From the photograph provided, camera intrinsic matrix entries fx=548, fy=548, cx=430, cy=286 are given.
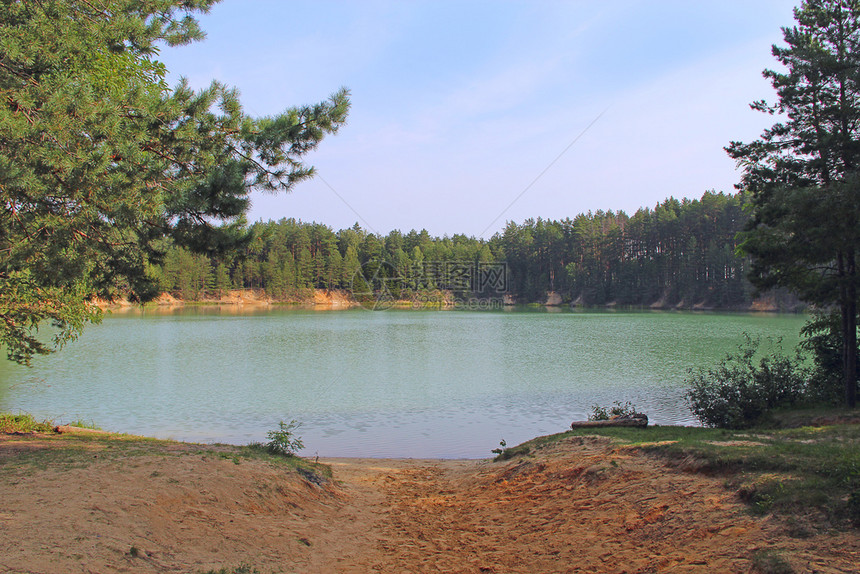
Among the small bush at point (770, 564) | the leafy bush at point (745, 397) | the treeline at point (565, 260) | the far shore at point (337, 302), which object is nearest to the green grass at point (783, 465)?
the small bush at point (770, 564)

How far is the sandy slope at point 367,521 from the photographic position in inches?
191

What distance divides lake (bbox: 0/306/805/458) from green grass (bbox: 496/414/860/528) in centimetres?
651

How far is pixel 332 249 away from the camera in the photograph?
122 metres

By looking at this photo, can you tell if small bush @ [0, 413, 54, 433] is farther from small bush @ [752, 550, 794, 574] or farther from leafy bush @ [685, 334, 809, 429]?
leafy bush @ [685, 334, 809, 429]

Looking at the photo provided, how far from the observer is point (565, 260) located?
122125 mm

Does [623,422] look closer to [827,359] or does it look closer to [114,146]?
[827,359]

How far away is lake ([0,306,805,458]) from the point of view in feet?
51.6

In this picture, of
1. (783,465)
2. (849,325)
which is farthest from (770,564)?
(849,325)

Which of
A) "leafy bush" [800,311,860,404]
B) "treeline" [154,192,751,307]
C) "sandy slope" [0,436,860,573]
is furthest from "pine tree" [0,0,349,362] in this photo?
"treeline" [154,192,751,307]

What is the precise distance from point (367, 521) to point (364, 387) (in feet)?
50.8

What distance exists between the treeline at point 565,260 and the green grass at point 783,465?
72.1m

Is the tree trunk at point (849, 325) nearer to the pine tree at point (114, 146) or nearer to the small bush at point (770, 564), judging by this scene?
the small bush at point (770, 564)

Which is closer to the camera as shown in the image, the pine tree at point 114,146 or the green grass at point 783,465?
the green grass at point 783,465

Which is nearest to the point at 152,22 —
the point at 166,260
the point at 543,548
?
the point at 166,260
